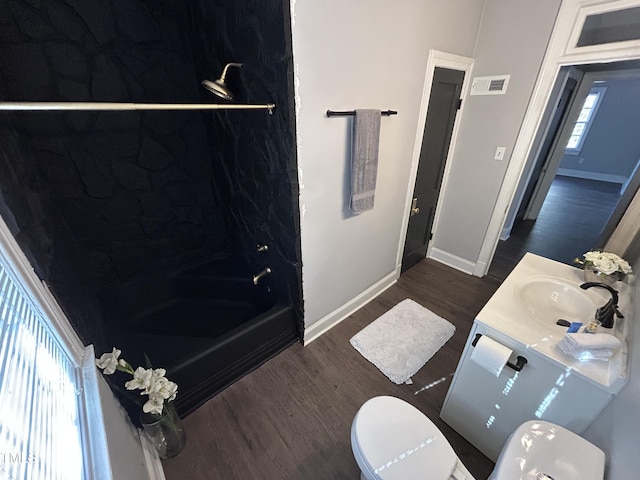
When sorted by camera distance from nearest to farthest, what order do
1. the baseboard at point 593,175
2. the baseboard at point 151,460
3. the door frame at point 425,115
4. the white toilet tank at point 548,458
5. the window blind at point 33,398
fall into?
the window blind at point 33,398 → the white toilet tank at point 548,458 → the baseboard at point 151,460 → the door frame at point 425,115 → the baseboard at point 593,175

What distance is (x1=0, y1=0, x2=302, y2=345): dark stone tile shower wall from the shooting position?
130 centimetres

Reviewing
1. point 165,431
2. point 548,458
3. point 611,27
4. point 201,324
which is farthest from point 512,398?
point 611,27

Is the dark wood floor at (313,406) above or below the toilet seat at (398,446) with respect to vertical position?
below

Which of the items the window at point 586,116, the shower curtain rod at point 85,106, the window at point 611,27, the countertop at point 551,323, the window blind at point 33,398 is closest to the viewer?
the window blind at point 33,398

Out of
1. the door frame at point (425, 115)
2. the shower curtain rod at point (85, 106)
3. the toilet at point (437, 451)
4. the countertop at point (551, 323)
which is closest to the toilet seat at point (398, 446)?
the toilet at point (437, 451)

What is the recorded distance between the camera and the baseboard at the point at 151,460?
122 cm

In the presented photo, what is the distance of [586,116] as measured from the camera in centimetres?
574

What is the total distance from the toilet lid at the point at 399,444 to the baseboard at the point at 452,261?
203cm

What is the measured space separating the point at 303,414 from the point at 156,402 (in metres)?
0.81

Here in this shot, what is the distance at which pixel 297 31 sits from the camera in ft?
3.83

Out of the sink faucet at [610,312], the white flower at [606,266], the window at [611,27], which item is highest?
the window at [611,27]

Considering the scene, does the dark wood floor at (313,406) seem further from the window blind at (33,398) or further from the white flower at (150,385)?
the window blind at (33,398)

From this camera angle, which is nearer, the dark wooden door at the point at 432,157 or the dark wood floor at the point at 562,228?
the dark wooden door at the point at 432,157

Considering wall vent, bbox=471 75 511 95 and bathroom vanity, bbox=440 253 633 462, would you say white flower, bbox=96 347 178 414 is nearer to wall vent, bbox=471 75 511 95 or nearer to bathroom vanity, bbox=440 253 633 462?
bathroom vanity, bbox=440 253 633 462
